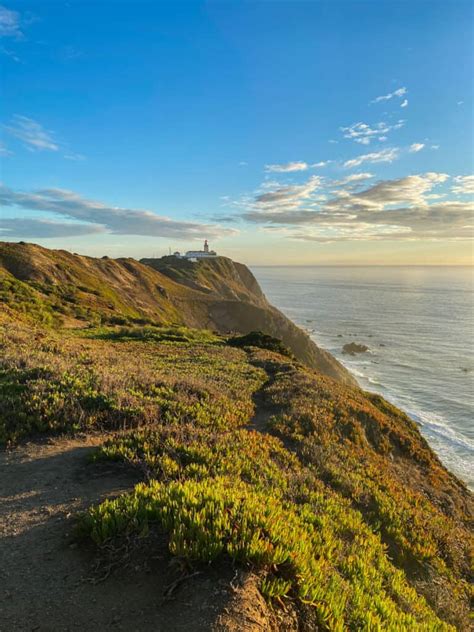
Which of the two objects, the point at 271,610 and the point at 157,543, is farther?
the point at 157,543

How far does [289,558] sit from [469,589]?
6.61m

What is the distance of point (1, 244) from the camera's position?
51156mm

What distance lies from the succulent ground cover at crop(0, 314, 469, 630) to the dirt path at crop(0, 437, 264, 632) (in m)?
0.29

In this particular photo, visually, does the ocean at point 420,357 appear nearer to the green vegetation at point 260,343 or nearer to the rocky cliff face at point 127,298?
the rocky cliff face at point 127,298

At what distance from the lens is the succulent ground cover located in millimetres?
4277

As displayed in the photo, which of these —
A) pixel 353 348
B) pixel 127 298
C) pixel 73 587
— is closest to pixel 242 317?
pixel 127 298

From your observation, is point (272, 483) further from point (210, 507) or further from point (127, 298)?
point (127, 298)

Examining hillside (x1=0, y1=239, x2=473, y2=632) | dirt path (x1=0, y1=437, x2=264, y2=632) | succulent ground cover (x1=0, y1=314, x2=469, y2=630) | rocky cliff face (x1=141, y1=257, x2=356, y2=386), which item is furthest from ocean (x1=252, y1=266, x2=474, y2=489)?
dirt path (x1=0, y1=437, x2=264, y2=632)

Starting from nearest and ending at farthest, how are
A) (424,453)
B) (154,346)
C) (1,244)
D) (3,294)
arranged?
(424,453) < (154,346) < (3,294) < (1,244)

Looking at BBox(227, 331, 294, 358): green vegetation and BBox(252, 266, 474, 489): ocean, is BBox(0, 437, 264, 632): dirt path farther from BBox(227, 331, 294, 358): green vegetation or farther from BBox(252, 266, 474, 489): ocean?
BBox(252, 266, 474, 489): ocean

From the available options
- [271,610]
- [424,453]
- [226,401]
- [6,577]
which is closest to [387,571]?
[271,610]

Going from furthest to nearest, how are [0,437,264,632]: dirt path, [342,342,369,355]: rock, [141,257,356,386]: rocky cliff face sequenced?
[342,342,369,355]: rock < [141,257,356,386]: rocky cliff face < [0,437,264,632]: dirt path

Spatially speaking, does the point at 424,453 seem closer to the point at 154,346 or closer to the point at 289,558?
the point at 289,558

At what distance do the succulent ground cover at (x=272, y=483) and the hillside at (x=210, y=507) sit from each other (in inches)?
1.4
